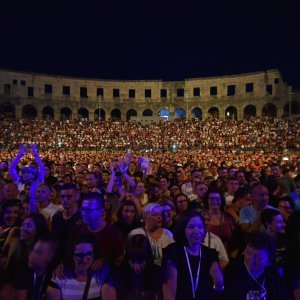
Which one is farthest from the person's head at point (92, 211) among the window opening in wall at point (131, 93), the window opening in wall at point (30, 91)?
the window opening in wall at point (131, 93)

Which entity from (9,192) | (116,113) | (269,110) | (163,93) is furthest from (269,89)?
(9,192)

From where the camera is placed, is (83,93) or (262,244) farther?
(83,93)

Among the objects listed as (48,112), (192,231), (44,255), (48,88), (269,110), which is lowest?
(44,255)

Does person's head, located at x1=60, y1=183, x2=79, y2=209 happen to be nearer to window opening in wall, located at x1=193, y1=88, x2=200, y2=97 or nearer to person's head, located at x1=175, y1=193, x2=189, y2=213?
person's head, located at x1=175, y1=193, x2=189, y2=213

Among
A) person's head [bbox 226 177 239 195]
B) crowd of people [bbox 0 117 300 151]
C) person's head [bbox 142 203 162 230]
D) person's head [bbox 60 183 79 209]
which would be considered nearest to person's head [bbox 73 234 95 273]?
person's head [bbox 142 203 162 230]

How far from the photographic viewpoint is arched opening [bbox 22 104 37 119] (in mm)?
55231

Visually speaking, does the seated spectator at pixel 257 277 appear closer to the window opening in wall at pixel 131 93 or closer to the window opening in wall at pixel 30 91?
the window opening in wall at pixel 30 91

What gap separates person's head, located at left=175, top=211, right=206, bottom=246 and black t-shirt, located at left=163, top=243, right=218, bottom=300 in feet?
0.33

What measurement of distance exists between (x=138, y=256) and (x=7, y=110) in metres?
57.4

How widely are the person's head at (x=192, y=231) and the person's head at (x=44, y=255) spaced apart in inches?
52.4

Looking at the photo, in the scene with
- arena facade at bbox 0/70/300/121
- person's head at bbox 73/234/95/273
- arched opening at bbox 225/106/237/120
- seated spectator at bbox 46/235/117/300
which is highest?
arena facade at bbox 0/70/300/121

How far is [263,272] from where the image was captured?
11.7 ft

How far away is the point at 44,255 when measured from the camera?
12.2ft

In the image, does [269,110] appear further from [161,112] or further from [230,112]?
[161,112]
